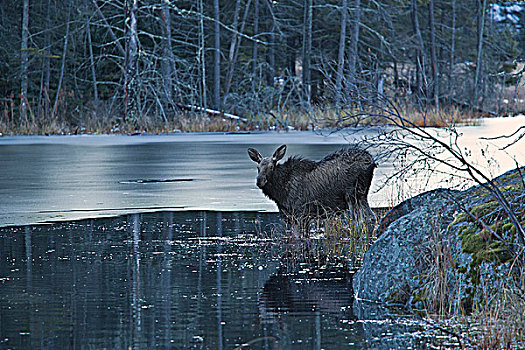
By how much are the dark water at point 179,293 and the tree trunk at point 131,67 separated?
24.7 metres

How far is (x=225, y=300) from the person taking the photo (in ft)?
23.4

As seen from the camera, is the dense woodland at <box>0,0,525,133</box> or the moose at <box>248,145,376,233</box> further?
the dense woodland at <box>0,0,525,133</box>

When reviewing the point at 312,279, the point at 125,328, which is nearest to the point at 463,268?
the point at 312,279

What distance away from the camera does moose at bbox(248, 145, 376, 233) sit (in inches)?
403

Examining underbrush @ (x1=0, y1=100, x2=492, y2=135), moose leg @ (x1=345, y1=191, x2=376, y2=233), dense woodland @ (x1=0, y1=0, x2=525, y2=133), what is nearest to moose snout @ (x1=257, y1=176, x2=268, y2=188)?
moose leg @ (x1=345, y1=191, x2=376, y2=233)

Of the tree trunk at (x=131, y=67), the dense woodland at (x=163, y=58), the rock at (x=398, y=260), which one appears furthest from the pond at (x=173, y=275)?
the tree trunk at (x=131, y=67)

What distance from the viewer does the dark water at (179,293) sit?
19.5ft

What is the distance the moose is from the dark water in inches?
17.6

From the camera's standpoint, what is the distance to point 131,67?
36000mm

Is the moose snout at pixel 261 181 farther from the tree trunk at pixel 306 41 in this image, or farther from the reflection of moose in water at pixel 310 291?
the tree trunk at pixel 306 41

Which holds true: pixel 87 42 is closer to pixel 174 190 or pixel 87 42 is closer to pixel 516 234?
pixel 174 190

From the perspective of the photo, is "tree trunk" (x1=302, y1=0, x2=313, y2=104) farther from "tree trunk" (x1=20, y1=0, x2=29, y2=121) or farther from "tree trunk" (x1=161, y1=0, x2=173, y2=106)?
"tree trunk" (x1=20, y1=0, x2=29, y2=121)

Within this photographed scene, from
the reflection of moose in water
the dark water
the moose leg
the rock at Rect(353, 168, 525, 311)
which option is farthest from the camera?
the moose leg

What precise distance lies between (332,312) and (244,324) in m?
0.78
